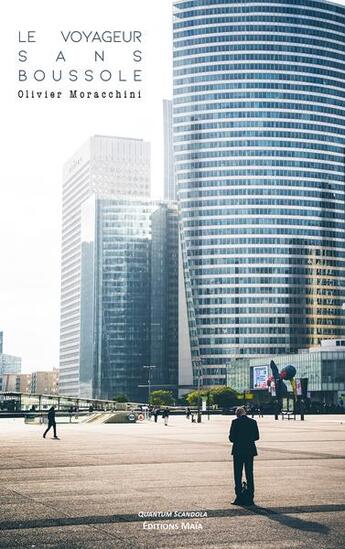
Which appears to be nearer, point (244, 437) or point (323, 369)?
point (244, 437)

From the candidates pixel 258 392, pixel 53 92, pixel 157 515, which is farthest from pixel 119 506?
pixel 258 392

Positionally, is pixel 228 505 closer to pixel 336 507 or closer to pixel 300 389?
pixel 336 507

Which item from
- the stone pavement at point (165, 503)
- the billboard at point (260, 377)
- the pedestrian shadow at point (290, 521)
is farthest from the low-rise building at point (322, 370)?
the pedestrian shadow at point (290, 521)

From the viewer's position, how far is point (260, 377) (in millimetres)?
166875

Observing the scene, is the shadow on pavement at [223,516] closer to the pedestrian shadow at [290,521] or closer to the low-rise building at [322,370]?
the pedestrian shadow at [290,521]

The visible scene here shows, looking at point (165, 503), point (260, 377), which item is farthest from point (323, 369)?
point (165, 503)

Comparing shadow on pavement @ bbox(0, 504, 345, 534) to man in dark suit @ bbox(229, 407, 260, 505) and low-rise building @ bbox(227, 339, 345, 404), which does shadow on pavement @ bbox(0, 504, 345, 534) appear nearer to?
man in dark suit @ bbox(229, 407, 260, 505)

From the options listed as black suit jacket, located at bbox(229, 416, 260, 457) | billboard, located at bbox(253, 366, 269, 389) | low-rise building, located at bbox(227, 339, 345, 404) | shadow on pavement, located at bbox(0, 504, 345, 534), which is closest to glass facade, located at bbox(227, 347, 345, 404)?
low-rise building, located at bbox(227, 339, 345, 404)

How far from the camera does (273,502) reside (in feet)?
56.1

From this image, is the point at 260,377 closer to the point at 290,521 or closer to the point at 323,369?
the point at 323,369

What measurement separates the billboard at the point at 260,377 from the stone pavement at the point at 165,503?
447 ft

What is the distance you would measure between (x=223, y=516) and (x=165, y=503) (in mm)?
1902

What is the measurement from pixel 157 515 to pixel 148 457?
49.9 ft

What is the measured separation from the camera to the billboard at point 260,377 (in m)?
165
